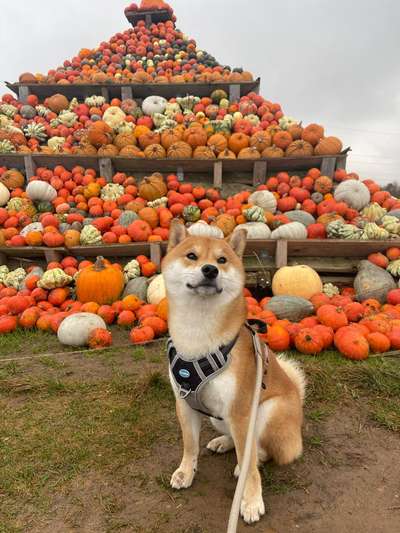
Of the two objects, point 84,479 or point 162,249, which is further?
point 162,249

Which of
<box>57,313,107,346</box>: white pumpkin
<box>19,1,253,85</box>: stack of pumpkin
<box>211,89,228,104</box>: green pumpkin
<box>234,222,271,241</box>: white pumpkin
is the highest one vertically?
<box>19,1,253,85</box>: stack of pumpkin

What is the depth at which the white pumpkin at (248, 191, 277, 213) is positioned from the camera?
21.4ft

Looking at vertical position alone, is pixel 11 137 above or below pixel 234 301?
above

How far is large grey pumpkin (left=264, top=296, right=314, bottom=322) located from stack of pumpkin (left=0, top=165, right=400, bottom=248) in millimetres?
1471

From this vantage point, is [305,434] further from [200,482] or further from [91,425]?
[91,425]

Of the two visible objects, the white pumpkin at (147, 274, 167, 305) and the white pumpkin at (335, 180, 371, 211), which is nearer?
the white pumpkin at (147, 274, 167, 305)

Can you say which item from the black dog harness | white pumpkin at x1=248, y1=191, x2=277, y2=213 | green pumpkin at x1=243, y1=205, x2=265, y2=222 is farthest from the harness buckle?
white pumpkin at x1=248, y1=191, x2=277, y2=213

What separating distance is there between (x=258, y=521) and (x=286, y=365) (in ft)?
3.79

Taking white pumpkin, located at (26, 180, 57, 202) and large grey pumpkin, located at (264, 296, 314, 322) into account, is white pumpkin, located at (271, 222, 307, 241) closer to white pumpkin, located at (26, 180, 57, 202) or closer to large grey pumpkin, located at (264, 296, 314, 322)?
large grey pumpkin, located at (264, 296, 314, 322)

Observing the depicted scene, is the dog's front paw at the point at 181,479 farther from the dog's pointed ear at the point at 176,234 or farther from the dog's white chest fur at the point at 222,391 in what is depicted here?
the dog's pointed ear at the point at 176,234

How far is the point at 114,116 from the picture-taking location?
9445 millimetres

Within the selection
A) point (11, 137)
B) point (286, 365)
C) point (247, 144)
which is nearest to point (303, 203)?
point (247, 144)

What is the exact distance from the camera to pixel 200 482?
2.12 metres

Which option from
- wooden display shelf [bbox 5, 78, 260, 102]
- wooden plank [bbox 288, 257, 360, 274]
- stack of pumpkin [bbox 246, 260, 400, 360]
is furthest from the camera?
wooden display shelf [bbox 5, 78, 260, 102]
